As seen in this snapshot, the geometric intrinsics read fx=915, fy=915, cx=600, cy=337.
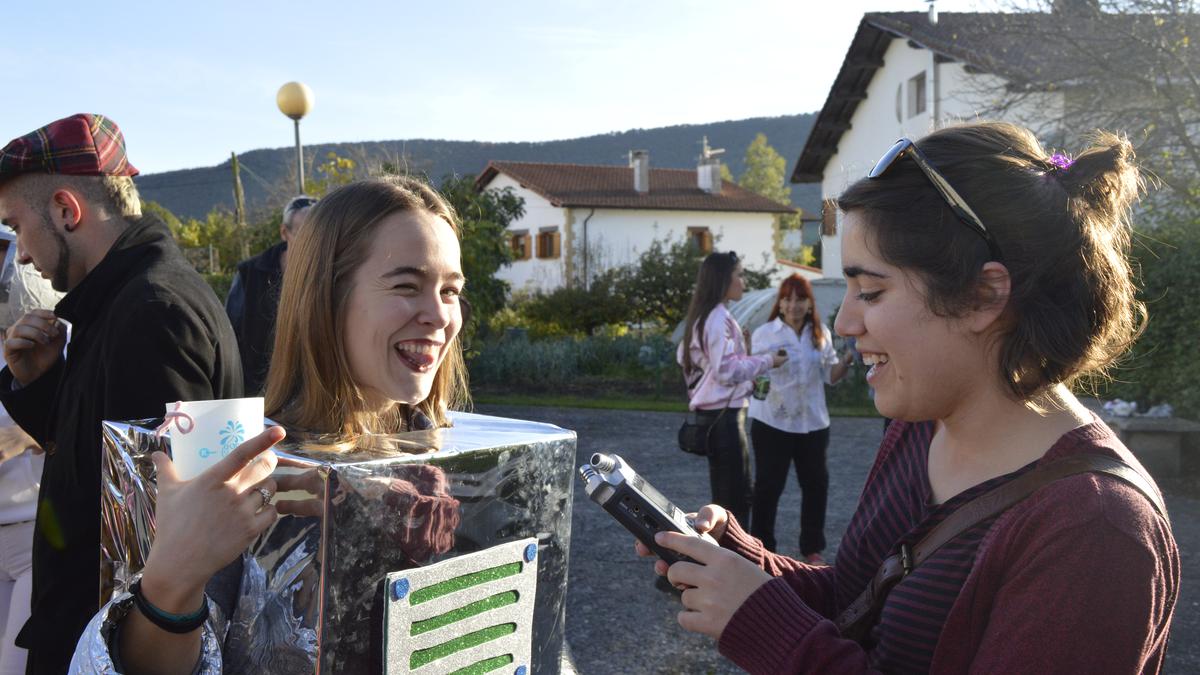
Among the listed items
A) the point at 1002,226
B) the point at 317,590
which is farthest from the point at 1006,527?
the point at 317,590

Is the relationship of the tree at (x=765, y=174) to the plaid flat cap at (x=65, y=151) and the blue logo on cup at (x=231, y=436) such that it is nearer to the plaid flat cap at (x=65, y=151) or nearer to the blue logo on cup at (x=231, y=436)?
→ the plaid flat cap at (x=65, y=151)

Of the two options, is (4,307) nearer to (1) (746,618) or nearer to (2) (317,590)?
(2) (317,590)

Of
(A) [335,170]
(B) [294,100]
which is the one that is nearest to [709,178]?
(A) [335,170]

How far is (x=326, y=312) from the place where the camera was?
6.13 feet

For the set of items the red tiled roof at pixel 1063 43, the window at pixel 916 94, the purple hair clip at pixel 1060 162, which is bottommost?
the purple hair clip at pixel 1060 162

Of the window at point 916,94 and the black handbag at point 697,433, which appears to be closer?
the black handbag at point 697,433

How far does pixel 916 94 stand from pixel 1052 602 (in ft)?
84.9

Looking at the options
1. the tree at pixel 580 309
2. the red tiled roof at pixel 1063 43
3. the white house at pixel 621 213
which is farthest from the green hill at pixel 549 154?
the red tiled roof at pixel 1063 43

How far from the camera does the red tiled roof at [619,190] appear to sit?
46416 mm

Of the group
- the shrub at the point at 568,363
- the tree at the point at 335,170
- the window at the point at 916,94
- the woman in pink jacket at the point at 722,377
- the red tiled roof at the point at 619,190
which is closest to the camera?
the woman in pink jacket at the point at 722,377

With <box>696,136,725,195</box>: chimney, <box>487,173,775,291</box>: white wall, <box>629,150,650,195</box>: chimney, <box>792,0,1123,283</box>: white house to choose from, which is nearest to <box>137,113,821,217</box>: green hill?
<box>487,173,775,291</box>: white wall

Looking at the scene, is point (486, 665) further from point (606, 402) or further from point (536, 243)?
point (536, 243)

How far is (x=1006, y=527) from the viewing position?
4.76ft

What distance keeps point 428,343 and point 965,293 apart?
1038 millimetres
